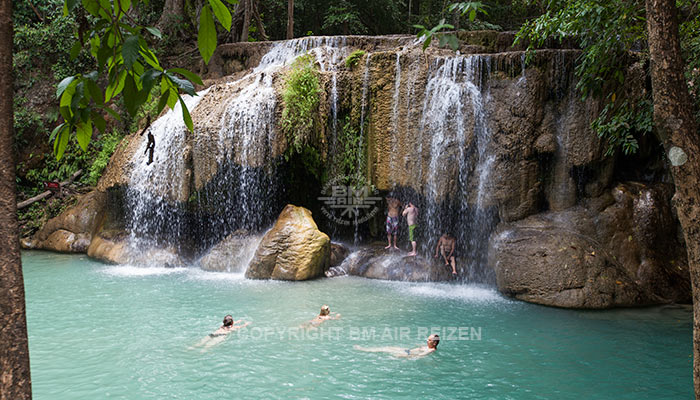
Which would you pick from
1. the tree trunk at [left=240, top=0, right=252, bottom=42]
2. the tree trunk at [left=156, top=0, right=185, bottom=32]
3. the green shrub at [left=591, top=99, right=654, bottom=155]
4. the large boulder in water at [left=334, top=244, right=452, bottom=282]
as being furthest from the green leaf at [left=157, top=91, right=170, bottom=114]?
the tree trunk at [left=156, top=0, right=185, bottom=32]

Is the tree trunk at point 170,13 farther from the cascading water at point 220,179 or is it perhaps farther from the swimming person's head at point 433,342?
the swimming person's head at point 433,342

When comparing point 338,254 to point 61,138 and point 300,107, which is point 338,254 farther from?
point 61,138

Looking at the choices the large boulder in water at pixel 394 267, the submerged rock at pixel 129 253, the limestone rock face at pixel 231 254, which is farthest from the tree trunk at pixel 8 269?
the submerged rock at pixel 129 253

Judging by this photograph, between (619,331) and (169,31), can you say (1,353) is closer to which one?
(619,331)

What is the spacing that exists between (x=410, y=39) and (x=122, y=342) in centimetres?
1083

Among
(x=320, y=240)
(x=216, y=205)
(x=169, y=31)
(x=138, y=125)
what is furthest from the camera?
(x=169, y=31)

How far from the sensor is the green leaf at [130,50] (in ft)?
3.93

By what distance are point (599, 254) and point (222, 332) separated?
20.4 feet

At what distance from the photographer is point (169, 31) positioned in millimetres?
16828

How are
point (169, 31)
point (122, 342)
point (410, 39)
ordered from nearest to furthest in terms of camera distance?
point (122, 342)
point (410, 39)
point (169, 31)

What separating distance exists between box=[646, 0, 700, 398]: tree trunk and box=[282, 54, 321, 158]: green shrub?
27.0 ft

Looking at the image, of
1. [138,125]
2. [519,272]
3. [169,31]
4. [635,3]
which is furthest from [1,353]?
[169,31]

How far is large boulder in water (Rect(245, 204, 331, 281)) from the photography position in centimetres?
959

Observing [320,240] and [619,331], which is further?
[320,240]
